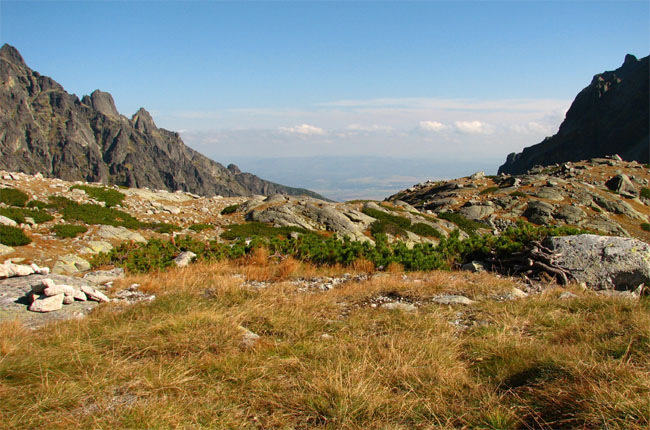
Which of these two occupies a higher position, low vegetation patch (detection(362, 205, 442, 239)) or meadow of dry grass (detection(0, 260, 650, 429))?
meadow of dry grass (detection(0, 260, 650, 429))

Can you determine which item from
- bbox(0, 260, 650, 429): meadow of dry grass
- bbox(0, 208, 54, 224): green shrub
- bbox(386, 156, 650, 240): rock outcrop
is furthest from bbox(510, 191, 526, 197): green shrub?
bbox(0, 208, 54, 224): green shrub

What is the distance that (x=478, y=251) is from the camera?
12867mm

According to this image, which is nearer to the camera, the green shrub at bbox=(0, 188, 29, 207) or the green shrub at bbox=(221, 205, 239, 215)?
the green shrub at bbox=(0, 188, 29, 207)

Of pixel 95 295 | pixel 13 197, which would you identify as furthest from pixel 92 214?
pixel 95 295

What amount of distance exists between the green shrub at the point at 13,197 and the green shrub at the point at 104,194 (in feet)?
11.3

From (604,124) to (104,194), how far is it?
155169 millimetres

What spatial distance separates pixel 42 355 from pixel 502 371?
18.0 ft

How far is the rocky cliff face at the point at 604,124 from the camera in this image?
118 meters

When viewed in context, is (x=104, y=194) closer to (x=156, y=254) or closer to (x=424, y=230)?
(x=156, y=254)

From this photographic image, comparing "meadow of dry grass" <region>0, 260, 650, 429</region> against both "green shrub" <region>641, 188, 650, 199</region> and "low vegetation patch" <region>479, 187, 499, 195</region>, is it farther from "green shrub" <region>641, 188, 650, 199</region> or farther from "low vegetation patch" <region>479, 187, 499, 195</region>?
"green shrub" <region>641, 188, 650, 199</region>

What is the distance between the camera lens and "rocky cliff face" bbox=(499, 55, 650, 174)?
118 meters

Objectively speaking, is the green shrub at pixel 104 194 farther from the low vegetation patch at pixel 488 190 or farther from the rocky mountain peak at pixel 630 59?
the rocky mountain peak at pixel 630 59

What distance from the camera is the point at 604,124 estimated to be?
129 m

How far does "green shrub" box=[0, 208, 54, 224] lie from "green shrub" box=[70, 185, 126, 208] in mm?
4314
